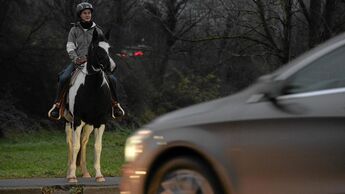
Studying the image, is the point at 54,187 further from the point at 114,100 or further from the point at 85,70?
the point at 114,100

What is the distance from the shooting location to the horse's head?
11531 mm

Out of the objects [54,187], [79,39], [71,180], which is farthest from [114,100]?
[54,187]

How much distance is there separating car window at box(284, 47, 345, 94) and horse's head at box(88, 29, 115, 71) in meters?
5.93

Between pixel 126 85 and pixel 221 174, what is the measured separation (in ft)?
102

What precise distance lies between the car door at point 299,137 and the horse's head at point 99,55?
19.0ft

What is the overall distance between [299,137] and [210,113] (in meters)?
0.87

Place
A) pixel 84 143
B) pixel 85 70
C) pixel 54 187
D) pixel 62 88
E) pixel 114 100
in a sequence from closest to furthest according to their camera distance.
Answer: pixel 54 187, pixel 85 70, pixel 62 88, pixel 84 143, pixel 114 100

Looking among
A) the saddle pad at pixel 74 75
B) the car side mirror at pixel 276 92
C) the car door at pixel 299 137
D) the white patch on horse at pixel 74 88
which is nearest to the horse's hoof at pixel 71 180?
the white patch on horse at pixel 74 88

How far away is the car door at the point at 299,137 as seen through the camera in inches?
219

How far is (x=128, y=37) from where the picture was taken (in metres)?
43.0

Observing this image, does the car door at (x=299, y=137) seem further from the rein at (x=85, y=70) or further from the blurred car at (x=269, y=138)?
the rein at (x=85, y=70)

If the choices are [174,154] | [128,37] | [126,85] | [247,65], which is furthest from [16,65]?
[174,154]

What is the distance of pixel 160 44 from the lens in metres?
49.0

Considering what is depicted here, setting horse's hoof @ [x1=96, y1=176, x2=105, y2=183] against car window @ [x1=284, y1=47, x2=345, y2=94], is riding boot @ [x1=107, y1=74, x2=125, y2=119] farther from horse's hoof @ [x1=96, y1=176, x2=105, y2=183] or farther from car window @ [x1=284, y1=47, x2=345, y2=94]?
car window @ [x1=284, y1=47, x2=345, y2=94]
